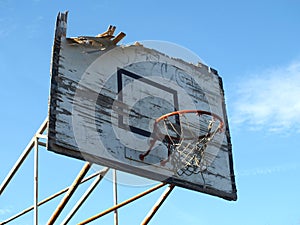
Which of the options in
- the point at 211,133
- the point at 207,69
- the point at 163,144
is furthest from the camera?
the point at 207,69

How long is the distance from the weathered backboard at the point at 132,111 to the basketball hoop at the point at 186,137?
1 cm

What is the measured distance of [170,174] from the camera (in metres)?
7.41

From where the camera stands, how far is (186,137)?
788 centimetres

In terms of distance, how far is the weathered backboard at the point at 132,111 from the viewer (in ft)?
22.6

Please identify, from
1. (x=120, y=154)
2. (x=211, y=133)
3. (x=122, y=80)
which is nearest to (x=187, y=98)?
(x=211, y=133)

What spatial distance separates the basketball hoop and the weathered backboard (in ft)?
0.05

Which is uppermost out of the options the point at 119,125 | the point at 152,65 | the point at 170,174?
the point at 152,65

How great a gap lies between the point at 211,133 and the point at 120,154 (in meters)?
1.75

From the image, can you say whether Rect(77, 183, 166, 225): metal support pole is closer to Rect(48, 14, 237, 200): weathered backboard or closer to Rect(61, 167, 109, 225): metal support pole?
Rect(48, 14, 237, 200): weathered backboard

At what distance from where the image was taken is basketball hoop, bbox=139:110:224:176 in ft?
24.7

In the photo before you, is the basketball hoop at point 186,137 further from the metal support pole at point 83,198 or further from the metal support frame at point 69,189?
the metal support pole at point 83,198

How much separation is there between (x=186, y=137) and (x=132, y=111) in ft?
2.88

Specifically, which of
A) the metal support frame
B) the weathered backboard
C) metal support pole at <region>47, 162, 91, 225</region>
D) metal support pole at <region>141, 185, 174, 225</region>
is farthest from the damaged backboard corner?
metal support pole at <region>141, 185, 174, 225</region>

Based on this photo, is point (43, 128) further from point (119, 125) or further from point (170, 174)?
point (170, 174)
